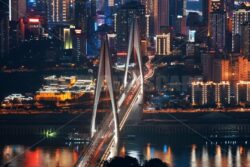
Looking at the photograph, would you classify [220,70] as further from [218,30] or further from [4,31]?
[4,31]

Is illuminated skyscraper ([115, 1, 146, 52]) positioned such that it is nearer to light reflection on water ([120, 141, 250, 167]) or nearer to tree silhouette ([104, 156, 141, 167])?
light reflection on water ([120, 141, 250, 167])

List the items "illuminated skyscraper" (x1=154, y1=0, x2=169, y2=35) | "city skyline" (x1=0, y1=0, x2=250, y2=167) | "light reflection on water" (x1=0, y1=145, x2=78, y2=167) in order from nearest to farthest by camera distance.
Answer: "light reflection on water" (x1=0, y1=145, x2=78, y2=167), "city skyline" (x1=0, y1=0, x2=250, y2=167), "illuminated skyscraper" (x1=154, y1=0, x2=169, y2=35)

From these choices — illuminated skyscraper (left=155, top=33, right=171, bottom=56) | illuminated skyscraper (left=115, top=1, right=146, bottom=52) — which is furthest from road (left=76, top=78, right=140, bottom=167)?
illuminated skyscraper (left=115, top=1, right=146, bottom=52)

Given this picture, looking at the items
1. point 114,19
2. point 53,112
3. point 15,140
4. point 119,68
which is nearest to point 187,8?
point 114,19

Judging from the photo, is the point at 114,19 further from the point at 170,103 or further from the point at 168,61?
the point at 170,103

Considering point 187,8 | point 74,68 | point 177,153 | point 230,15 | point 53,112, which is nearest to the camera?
point 177,153
